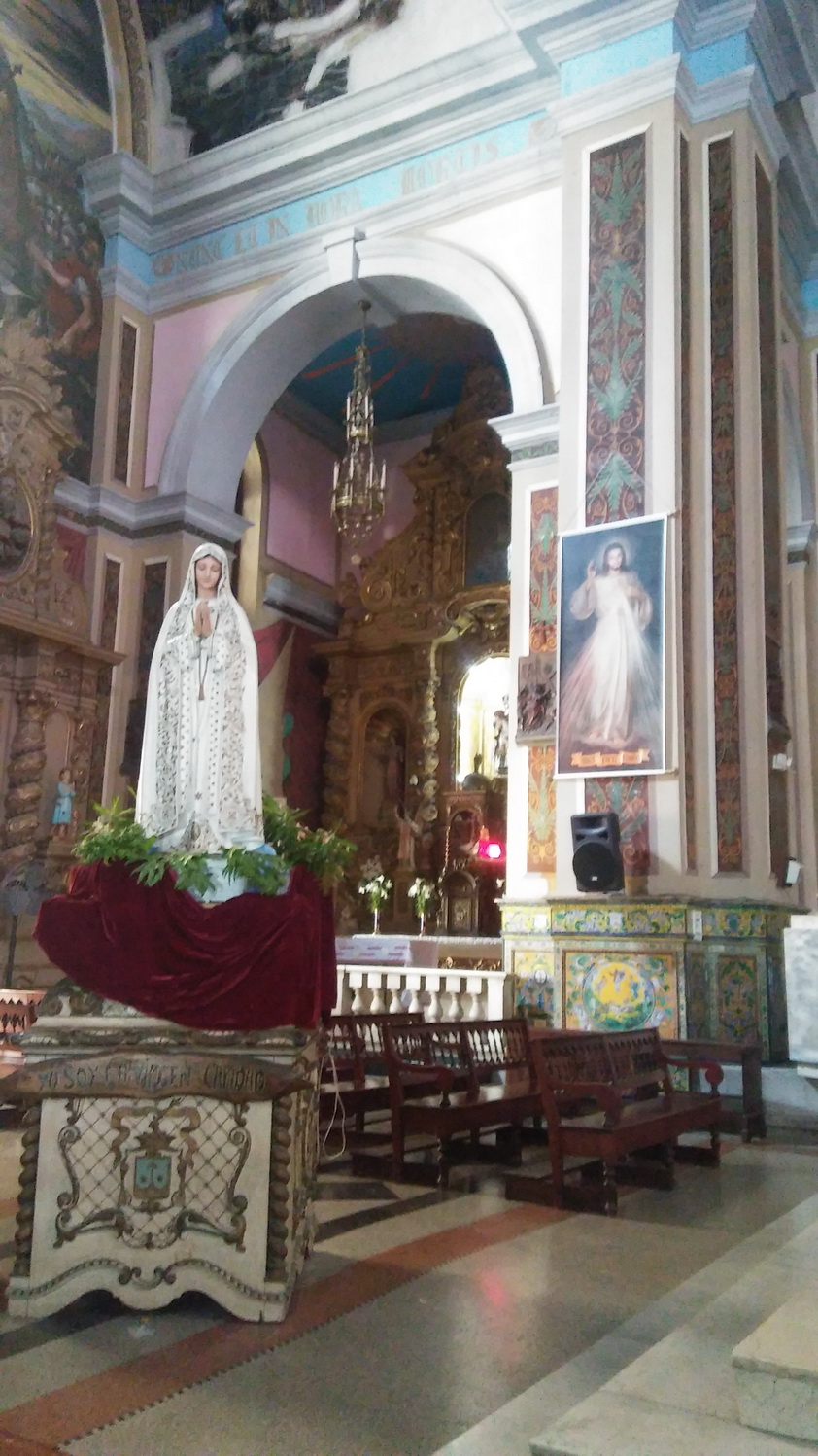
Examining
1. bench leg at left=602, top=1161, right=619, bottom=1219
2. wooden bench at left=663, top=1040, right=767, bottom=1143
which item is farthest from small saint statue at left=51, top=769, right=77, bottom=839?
bench leg at left=602, top=1161, right=619, bottom=1219

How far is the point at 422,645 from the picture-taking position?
50.6 ft

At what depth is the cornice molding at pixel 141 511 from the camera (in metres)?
11.9

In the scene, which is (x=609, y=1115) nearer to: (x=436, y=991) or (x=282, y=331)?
(x=436, y=991)

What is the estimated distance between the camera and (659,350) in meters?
8.85

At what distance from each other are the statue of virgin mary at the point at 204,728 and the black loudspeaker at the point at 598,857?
13.7ft

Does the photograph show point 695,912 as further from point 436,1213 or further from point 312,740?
point 312,740

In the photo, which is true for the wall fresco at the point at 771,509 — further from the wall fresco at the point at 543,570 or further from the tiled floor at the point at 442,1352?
the tiled floor at the point at 442,1352

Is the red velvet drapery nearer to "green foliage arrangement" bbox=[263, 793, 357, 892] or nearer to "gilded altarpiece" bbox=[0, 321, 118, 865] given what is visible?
"green foliage arrangement" bbox=[263, 793, 357, 892]

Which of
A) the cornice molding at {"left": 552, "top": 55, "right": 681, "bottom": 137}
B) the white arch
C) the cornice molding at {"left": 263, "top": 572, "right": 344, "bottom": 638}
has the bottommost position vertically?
the cornice molding at {"left": 263, "top": 572, "right": 344, "bottom": 638}

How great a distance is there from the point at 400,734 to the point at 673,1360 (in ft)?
43.2

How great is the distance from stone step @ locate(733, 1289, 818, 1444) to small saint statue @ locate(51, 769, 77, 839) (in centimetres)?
924

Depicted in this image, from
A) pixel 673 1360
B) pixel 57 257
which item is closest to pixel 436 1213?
pixel 673 1360

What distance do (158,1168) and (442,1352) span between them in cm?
98

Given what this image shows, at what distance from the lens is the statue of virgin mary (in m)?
3.93
